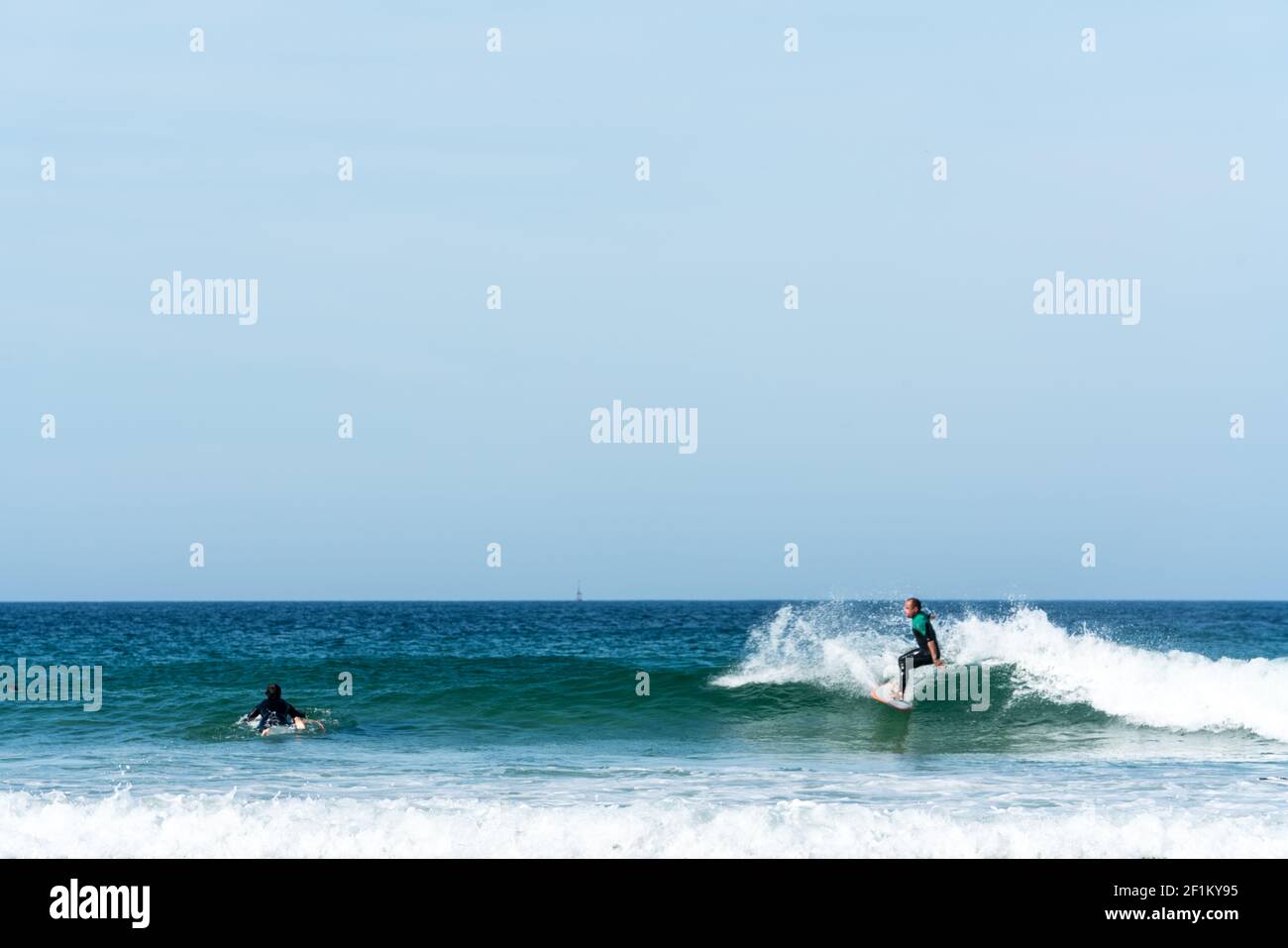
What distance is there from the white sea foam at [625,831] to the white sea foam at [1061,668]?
882cm

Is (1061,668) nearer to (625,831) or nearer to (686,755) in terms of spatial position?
(686,755)

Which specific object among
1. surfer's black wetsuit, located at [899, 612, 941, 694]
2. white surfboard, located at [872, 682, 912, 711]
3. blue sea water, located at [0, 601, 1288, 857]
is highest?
surfer's black wetsuit, located at [899, 612, 941, 694]

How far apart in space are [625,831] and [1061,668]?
1564cm

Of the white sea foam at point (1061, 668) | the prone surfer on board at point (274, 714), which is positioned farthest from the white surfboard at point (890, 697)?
the prone surfer on board at point (274, 714)

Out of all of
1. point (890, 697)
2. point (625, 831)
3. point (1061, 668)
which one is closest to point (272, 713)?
point (625, 831)

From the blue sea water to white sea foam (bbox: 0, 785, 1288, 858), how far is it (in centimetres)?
4

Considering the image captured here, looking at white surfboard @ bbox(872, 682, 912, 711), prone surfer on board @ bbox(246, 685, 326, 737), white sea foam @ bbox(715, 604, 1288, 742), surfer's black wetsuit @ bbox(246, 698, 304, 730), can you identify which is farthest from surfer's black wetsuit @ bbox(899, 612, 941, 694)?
surfer's black wetsuit @ bbox(246, 698, 304, 730)

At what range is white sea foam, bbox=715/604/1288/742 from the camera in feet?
76.5

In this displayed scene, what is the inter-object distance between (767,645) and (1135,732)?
9.71 m

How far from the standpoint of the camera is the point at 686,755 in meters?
20.4

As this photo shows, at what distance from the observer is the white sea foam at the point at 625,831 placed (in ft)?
43.4

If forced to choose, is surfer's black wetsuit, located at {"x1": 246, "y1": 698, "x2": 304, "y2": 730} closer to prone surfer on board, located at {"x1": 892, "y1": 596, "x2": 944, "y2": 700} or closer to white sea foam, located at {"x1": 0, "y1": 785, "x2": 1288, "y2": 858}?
white sea foam, located at {"x1": 0, "y1": 785, "x2": 1288, "y2": 858}
